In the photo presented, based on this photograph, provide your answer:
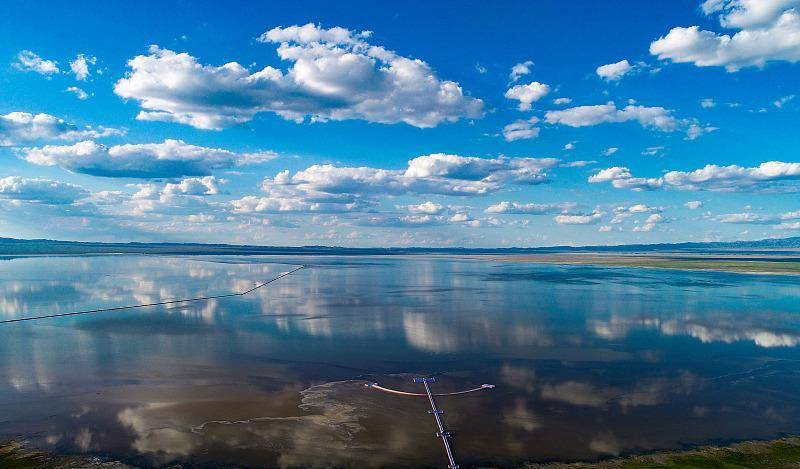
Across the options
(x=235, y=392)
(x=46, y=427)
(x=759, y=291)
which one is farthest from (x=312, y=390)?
(x=759, y=291)

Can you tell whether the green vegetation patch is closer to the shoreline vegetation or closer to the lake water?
the shoreline vegetation

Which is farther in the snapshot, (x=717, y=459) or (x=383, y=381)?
(x=383, y=381)

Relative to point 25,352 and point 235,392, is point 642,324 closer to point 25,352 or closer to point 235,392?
point 235,392

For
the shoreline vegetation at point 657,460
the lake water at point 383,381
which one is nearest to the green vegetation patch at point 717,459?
the shoreline vegetation at point 657,460

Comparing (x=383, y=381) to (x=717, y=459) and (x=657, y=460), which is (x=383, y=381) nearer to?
(x=657, y=460)

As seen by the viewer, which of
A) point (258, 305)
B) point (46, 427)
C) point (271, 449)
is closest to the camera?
point (271, 449)

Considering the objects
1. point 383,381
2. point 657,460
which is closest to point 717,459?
point 657,460
